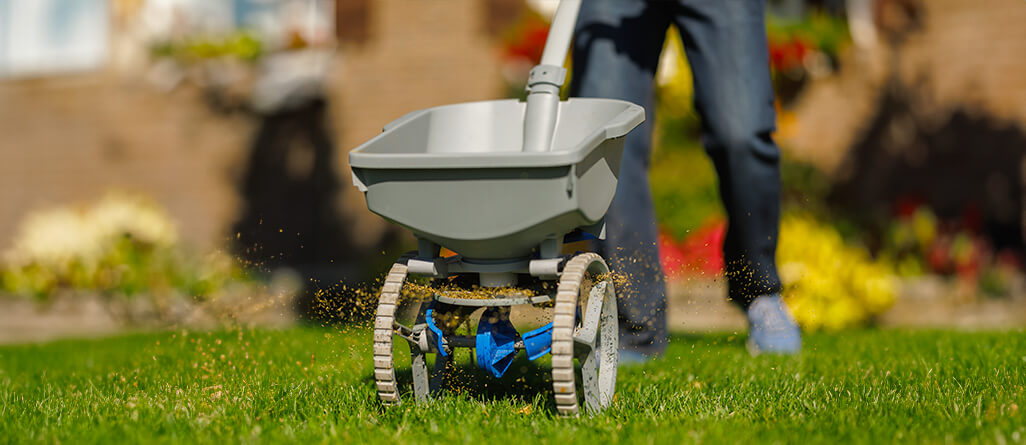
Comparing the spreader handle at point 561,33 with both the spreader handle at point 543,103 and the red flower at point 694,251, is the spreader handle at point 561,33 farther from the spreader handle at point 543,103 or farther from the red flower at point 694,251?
the red flower at point 694,251

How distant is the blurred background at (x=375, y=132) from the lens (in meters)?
4.59

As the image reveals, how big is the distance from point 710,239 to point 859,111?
187 centimetres

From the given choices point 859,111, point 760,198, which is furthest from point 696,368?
point 859,111

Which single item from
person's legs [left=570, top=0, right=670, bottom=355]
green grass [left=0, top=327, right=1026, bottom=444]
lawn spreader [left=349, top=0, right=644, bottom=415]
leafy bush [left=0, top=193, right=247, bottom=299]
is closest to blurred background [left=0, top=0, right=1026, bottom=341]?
leafy bush [left=0, top=193, right=247, bottom=299]

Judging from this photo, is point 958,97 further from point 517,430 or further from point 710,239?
point 517,430

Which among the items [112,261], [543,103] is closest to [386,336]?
[543,103]

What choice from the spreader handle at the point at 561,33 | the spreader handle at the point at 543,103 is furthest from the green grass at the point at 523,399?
the spreader handle at the point at 561,33

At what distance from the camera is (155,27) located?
25.2 ft

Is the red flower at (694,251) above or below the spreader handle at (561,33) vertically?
below

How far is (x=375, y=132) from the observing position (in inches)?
253

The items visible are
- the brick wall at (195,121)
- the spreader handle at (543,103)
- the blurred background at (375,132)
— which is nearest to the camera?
the spreader handle at (543,103)

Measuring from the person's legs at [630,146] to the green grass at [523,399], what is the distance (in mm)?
157

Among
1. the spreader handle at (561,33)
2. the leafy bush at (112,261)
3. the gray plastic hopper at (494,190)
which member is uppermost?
the spreader handle at (561,33)

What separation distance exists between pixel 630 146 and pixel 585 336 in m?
0.95
